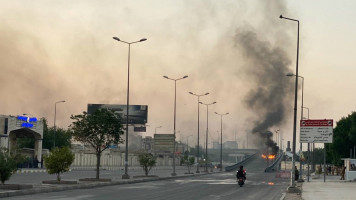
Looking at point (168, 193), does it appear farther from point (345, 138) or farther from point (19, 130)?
point (345, 138)

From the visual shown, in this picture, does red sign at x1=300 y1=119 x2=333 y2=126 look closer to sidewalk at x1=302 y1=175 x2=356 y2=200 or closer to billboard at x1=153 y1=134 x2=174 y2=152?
sidewalk at x1=302 y1=175 x2=356 y2=200

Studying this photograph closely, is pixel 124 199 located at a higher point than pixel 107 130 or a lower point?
lower

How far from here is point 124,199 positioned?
29.2 meters

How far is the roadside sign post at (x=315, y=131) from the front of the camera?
42.2 m

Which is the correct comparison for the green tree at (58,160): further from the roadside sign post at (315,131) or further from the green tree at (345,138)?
the green tree at (345,138)

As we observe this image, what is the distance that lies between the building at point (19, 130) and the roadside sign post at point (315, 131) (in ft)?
175

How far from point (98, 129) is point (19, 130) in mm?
51033

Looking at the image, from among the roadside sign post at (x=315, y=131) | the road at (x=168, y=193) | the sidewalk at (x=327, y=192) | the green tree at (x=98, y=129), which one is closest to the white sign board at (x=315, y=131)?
the roadside sign post at (x=315, y=131)

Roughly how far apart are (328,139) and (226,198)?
13.7 m

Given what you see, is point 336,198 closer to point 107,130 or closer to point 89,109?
point 107,130

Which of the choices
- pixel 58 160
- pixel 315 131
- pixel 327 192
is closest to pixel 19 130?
pixel 58 160

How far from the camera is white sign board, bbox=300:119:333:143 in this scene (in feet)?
138

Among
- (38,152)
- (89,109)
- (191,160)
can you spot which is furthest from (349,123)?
(89,109)

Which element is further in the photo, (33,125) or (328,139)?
(33,125)
